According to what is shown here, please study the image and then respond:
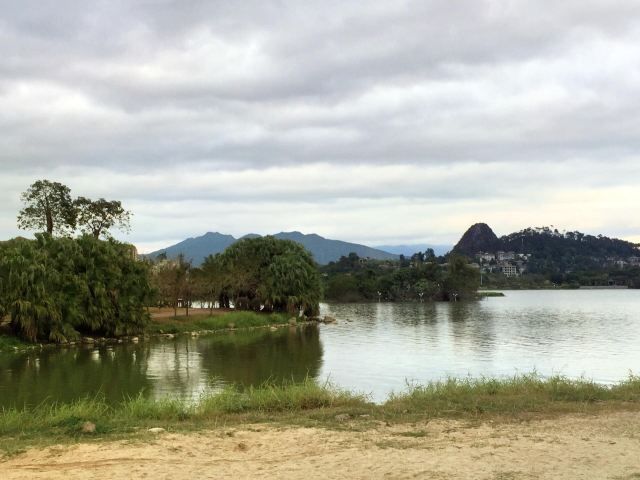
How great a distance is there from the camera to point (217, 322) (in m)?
52.3

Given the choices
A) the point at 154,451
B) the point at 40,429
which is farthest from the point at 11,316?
the point at 154,451

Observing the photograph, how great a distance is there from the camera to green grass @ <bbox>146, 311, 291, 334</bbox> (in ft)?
157

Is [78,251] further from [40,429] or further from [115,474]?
[115,474]

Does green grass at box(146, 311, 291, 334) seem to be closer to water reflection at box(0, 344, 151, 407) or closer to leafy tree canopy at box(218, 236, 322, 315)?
leafy tree canopy at box(218, 236, 322, 315)

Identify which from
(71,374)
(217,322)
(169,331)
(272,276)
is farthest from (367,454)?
(272,276)

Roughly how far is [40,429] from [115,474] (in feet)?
11.7

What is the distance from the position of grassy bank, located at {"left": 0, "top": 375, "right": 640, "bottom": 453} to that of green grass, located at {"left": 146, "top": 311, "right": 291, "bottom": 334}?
34.9 meters

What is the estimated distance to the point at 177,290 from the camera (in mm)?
54281

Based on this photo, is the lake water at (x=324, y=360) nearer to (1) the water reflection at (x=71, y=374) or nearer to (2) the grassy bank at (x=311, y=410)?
(1) the water reflection at (x=71, y=374)

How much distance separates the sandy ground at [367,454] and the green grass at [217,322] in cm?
3821

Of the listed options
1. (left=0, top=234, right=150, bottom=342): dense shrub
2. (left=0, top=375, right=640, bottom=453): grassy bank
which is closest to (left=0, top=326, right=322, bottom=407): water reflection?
(left=0, top=234, right=150, bottom=342): dense shrub

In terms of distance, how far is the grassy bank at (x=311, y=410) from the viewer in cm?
1054

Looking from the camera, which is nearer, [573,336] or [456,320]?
[573,336]

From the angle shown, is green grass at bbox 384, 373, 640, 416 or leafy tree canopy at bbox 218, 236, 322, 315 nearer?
green grass at bbox 384, 373, 640, 416
